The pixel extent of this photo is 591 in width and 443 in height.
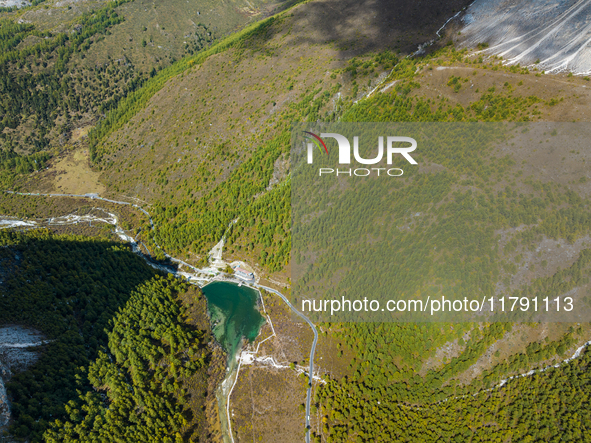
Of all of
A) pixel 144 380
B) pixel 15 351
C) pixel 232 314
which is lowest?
pixel 232 314

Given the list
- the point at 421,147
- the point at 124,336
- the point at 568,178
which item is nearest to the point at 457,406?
the point at 568,178

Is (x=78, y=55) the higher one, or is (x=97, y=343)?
(x=78, y=55)

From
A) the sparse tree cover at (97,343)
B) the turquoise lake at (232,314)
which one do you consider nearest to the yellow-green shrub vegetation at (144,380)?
the sparse tree cover at (97,343)

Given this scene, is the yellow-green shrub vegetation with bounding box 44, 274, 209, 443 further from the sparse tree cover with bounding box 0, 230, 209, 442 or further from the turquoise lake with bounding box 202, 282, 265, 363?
the turquoise lake with bounding box 202, 282, 265, 363

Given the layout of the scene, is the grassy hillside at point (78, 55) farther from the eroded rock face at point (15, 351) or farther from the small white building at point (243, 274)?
the small white building at point (243, 274)

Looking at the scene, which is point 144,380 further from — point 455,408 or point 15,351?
point 455,408

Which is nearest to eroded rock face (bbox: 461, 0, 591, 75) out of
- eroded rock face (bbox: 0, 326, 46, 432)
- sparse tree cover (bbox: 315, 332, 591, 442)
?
sparse tree cover (bbox: 315, 332, 591, 442)

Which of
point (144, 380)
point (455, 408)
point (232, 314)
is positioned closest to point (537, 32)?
point (455, 408)
